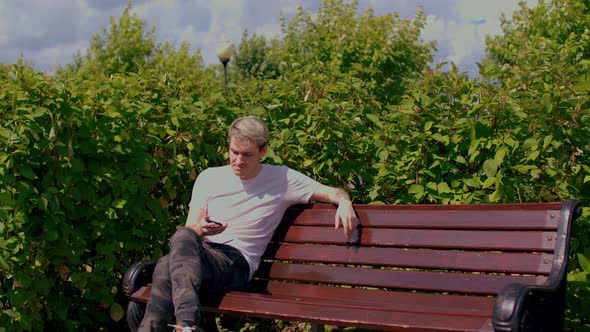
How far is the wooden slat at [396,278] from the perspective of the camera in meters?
3.35

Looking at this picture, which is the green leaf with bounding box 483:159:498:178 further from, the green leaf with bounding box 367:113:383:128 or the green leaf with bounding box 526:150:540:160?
the green leaf with bounding box 367:113:383:128

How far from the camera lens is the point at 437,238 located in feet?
11.7

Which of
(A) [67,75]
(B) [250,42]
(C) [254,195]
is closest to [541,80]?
(C) [254,195]

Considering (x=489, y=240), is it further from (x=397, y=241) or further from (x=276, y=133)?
(x=276, y=133)

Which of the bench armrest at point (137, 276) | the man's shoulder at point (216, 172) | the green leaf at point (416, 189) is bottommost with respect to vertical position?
the bench armrest at point (137, 276)

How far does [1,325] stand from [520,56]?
3.18 m

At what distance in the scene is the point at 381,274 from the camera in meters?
3.71

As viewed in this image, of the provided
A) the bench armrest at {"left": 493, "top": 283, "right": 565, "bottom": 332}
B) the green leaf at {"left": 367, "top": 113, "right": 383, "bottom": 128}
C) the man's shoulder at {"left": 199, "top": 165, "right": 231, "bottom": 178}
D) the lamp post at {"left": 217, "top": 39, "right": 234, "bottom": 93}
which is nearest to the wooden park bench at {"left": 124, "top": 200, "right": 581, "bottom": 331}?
the bench armrest at {"left": 493, "top": 283, "right": 565, "bottom": 332}

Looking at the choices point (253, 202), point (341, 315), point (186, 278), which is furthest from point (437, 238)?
point (186, 278)

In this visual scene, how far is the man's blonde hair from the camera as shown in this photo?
12.6 feet

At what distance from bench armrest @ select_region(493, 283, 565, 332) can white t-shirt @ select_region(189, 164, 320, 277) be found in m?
1.42

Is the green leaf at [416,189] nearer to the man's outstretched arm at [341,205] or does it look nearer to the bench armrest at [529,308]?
the man's outstretched arm at [341,205]

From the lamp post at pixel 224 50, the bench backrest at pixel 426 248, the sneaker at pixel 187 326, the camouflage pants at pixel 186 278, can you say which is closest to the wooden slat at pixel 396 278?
the bench backrest at pixel 426 248

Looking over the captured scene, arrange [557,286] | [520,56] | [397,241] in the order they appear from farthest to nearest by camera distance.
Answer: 1. [520,56]
2. [397,241]
3. [557,286]
